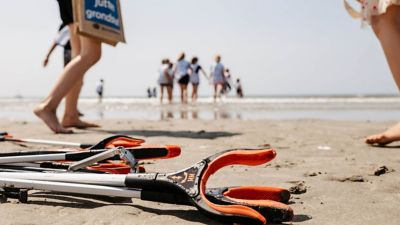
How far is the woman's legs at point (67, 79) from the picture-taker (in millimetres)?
4320

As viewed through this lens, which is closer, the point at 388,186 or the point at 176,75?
the point at 388,186

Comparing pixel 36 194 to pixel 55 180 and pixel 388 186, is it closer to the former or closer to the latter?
pixel 55 180

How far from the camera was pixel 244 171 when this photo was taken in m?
2.43

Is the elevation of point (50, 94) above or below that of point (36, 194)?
above

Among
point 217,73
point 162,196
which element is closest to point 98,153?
point 162,196

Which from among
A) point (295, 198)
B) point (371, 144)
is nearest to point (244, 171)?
point (295, 198)

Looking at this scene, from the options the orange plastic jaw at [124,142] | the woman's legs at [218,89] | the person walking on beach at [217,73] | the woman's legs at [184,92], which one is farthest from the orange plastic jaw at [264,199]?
the woman's legs at [218,89]

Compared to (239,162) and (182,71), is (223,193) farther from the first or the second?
(182,71)

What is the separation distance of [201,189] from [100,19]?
3385 mm

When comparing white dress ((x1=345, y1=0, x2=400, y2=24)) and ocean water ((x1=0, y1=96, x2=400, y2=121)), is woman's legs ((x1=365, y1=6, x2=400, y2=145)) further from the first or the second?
ocean water ((x1=0, y1=96, x2=400, y2=121))

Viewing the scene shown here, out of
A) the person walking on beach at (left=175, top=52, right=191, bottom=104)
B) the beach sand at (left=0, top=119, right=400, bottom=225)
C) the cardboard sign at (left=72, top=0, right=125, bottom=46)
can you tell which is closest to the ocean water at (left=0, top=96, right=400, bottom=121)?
the person walking on beach at (left=175, top=52, right=191, bottom=104)

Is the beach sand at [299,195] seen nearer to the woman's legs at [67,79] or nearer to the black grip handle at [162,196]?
the black grip handle at [162,196]

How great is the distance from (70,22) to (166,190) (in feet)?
12.8

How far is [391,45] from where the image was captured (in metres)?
3.48
